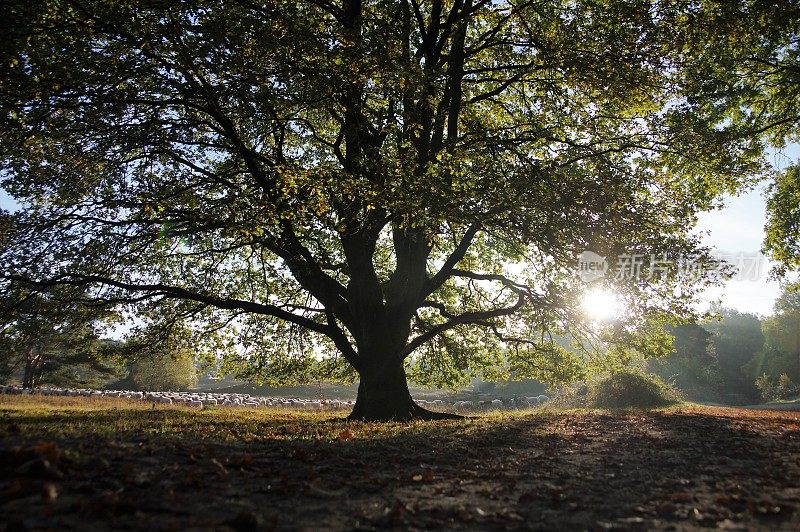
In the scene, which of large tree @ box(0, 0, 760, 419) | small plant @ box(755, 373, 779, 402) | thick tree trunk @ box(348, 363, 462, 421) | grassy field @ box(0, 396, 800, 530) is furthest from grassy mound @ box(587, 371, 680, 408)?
small plant @ box(755, 373, 779, 402)

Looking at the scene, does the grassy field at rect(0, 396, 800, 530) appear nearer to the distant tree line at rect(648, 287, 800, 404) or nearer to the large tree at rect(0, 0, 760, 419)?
the large tree at rect(0, 0, 760, 419)

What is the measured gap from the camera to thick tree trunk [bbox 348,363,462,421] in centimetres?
1421

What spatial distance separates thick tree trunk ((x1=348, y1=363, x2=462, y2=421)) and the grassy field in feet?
21.7

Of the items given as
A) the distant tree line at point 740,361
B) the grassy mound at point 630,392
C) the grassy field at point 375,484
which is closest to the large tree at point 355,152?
the grassy field at point 375,484

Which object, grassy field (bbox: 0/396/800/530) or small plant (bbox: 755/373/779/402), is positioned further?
small plant (bbox: 755/373/779/402)

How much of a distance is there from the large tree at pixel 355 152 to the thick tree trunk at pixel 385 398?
64mm

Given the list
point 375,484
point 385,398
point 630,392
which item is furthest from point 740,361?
point 375,484

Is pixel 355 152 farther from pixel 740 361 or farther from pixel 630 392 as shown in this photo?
pixel 740 361

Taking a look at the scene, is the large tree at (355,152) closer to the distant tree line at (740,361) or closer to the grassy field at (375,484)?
the grassy field at (375,484)

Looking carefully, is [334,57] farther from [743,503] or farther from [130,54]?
[743,503]

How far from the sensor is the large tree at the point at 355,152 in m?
10.0

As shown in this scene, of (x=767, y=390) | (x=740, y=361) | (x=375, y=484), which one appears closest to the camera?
(x=375, y=484)

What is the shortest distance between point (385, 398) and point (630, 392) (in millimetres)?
17250

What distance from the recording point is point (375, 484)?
15.6 ft
